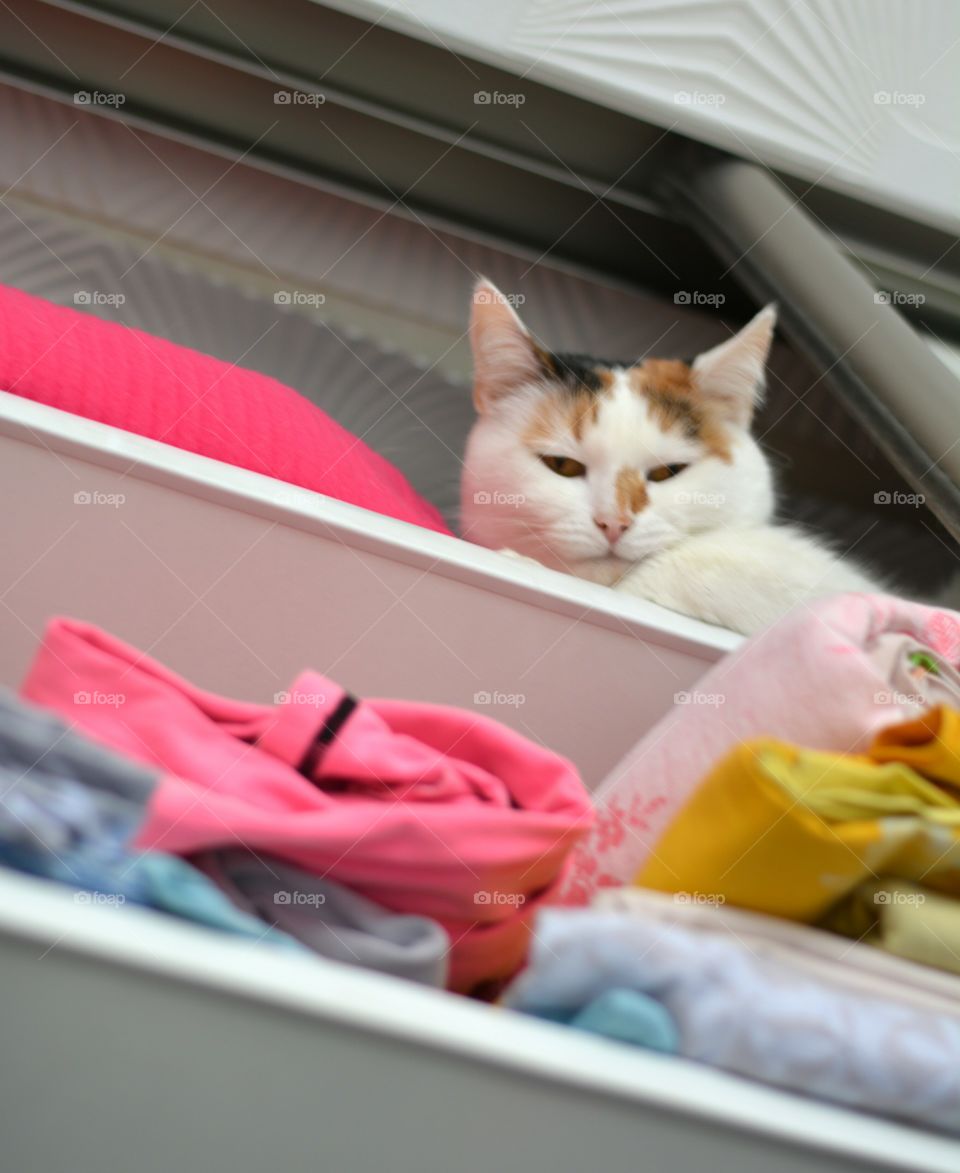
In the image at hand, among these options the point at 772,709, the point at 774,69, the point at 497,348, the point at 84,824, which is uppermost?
the point at 774,69

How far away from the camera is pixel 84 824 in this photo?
37 centimetres

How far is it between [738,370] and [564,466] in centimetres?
26

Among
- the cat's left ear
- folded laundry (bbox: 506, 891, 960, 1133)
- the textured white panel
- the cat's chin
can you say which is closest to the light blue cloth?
folded laundry (bbox: 506, 891, 960, 1133)

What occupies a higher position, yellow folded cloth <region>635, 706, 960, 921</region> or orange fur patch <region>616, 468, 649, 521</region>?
orange fur patch <region>616, 468, 649, 521</region>

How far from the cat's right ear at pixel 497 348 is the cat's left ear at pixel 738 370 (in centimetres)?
21

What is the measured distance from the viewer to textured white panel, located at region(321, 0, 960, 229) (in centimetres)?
133

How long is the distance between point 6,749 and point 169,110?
150 cm

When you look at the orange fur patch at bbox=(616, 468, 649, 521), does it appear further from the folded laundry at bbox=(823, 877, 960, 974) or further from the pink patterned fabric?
the folded laundry at bbox=(823, 877, 960, 974)

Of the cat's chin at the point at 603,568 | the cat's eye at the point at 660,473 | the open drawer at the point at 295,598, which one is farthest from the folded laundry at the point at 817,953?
the cat's eye at the point at 660,473

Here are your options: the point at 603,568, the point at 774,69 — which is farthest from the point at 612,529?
the point at 774,69

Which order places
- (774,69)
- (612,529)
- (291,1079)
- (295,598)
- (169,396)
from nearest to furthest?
(291,1079)
(295,598)
(169,396)
(612,529)
(774,69)

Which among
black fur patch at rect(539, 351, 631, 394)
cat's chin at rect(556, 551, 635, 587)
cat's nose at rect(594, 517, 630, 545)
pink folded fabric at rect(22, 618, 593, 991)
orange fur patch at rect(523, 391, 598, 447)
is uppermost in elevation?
black fur patch at rect(539, 351, 631, 394)

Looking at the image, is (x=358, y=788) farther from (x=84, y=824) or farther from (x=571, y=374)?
(x=571, y=374)

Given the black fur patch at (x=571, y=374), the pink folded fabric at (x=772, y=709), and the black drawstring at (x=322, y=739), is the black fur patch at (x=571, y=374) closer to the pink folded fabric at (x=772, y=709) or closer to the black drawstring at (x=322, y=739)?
the pink folded fabric at (x=772, y=709)
